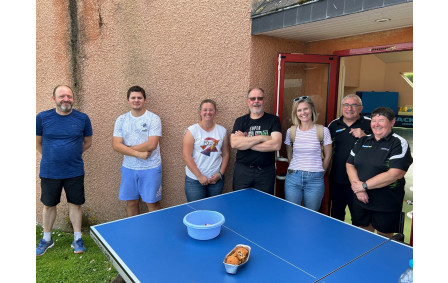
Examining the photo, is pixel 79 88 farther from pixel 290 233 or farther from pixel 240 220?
pixel 290 233

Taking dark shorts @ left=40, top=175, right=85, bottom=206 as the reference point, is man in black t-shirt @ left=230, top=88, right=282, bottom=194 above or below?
above

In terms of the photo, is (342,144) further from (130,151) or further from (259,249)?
(130,151)

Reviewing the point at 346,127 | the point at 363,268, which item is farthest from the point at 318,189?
the point at 363,268

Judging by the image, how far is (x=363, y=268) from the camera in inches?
66.8

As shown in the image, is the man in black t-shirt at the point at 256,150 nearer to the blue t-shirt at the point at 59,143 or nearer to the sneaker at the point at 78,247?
the blue t-shirt at the point at 59,143

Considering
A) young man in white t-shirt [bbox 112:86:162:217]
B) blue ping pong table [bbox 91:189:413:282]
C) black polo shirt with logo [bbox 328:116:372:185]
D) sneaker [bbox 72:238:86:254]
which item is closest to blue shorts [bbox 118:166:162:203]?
young man in white t-shirt [bbox 112:86:162:217]

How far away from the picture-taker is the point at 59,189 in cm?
363

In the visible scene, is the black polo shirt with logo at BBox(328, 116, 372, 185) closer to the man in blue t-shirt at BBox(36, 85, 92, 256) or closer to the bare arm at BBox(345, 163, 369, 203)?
the bare arm at BBox(345, 163, 369, 203)

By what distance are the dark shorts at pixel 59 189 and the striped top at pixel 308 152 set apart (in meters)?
2.61

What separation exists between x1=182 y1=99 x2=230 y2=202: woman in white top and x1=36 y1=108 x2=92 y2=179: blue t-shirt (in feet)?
4.35

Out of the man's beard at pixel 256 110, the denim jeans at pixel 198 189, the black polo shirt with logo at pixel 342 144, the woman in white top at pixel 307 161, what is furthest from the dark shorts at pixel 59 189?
the black polo shirt with logo at pixel 342 144

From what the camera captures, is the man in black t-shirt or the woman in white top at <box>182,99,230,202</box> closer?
the man in black t-shirt

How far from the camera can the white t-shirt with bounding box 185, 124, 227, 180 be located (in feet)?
11.7

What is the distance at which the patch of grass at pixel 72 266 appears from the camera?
11.5ft
